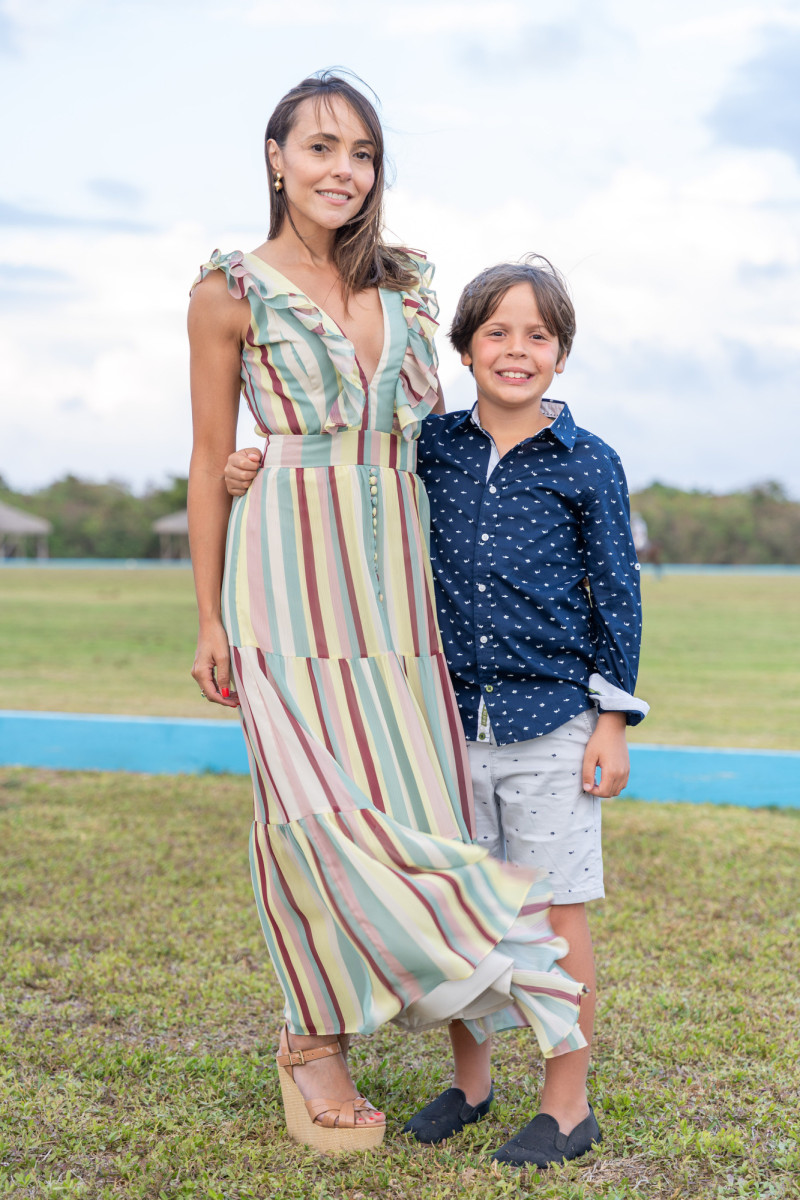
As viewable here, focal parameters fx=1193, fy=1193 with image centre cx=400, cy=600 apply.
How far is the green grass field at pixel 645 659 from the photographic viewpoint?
816 cm

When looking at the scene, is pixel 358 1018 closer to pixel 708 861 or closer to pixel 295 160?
pixel 295 160

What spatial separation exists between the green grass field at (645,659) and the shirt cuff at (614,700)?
5053 mm

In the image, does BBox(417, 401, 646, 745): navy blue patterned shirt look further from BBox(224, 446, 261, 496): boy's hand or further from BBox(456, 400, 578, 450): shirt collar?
BBox(224, 446, 261, 496): boy's hand

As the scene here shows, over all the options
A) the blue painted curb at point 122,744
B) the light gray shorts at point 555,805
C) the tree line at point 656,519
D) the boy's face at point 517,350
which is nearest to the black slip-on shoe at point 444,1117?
the light gray shorts at point 555,805

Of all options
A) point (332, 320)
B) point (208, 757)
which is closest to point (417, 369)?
point (332, 320)

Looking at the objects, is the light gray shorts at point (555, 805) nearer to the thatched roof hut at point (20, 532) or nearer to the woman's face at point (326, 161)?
the woman's face at point (326, 161)

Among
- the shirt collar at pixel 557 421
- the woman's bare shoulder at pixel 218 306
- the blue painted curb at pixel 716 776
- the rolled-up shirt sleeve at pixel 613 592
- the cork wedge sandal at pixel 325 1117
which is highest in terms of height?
the woman's bare shoulder at pixel 218 306

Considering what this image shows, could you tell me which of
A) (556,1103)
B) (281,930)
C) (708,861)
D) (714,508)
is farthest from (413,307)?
(714,508)

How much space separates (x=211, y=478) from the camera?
2.17 metres

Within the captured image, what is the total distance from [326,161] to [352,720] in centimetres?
99

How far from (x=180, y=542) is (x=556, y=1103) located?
41.1 meters

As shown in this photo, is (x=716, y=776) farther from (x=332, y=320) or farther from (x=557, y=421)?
(x=332, y=320)

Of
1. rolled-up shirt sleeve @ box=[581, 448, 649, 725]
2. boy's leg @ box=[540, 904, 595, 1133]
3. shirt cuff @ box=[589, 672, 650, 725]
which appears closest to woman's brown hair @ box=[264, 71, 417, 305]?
rolled-up shirt sleeve @ box=[581, 448, 649, 725]

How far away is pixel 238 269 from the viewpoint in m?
2.09
